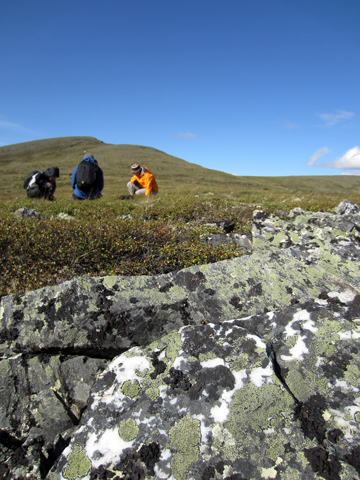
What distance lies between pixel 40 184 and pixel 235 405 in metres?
20.0

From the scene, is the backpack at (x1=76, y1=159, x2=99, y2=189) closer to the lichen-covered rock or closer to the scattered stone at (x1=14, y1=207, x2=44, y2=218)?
the scattered stone at (x1=14, y1=207, x2=44, y2=218)

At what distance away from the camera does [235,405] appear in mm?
2783

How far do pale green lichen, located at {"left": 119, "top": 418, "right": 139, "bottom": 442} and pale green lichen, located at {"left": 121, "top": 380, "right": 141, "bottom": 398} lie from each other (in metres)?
0.26

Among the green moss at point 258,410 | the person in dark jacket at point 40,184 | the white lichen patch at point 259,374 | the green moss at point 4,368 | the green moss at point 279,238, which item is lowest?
the green moss at point 4,368

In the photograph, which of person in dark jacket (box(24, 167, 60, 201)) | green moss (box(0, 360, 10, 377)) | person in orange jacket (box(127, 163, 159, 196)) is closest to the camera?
green moss (box(0, 360, 10, 377))

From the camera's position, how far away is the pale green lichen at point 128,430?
269cm

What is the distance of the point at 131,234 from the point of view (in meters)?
7.96

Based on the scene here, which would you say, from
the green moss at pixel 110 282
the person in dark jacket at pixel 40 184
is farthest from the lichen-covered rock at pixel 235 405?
the person in dark jacket at pixel 40 184

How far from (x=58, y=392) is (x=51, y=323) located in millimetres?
921

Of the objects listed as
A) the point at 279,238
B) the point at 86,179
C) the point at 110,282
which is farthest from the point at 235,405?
the point at 86,179

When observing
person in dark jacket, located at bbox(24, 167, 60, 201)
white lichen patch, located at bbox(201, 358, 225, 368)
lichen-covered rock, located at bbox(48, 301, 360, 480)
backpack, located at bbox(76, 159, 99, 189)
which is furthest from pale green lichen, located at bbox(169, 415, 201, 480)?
person in dark jacket, located at bbox(24, 167, 60, 201)

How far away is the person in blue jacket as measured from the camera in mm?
16938

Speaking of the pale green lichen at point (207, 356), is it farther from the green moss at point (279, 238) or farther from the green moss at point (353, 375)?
the green moss at point (279, 238)

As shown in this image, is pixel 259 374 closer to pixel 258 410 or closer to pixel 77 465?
pixel 258 410
